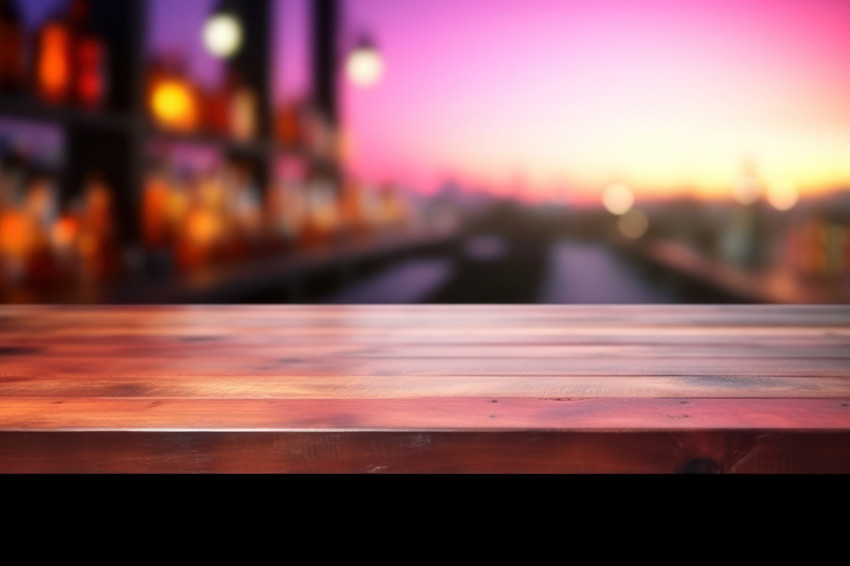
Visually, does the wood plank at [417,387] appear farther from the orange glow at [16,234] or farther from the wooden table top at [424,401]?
the orange glow at [16,234]

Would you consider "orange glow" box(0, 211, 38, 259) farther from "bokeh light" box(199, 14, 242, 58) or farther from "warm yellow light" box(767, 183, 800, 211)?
"warm yellow light" box(767, 183, 800, 211)

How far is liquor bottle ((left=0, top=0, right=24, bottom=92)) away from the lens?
1.72m

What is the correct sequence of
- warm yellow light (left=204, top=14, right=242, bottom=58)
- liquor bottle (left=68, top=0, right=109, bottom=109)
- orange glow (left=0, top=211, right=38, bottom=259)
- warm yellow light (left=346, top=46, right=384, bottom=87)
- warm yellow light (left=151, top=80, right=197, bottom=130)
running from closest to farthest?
orange glow (left=0, top=211, right=38, bottom=259) → liquor bottle (left=68, top=0, right=109, bottom=109) → warm yellow light (left=151, top=80, right=197, bottom=130) → warm yellow light (left=204, top=14, right=242, bottom=58) → warm yellow light (left=346, top=46, right=384, bottom=87)

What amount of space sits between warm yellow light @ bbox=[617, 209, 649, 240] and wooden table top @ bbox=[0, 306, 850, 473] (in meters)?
4.02

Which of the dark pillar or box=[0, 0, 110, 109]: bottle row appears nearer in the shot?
box=[0, 0, 110, 109]: bottle row

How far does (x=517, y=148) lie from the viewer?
5.06 metres

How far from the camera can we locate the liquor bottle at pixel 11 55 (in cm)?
172

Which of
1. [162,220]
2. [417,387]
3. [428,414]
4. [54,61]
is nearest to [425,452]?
[428,414]

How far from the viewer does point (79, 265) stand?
6.28 feet

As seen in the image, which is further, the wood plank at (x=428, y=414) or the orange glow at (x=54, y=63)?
the orange glow at (x=54, y=63)

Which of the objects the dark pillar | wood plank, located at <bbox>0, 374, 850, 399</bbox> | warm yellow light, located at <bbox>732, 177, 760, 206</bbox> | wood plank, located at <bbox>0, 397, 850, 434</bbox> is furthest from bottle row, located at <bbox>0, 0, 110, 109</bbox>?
warm yellow light, located at <bbox>732, 177, 760, 206</bbox>

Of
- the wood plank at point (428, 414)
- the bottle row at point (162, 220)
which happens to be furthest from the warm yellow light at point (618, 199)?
the wood plank at point (428, 414)

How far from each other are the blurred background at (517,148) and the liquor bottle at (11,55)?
630 mm
